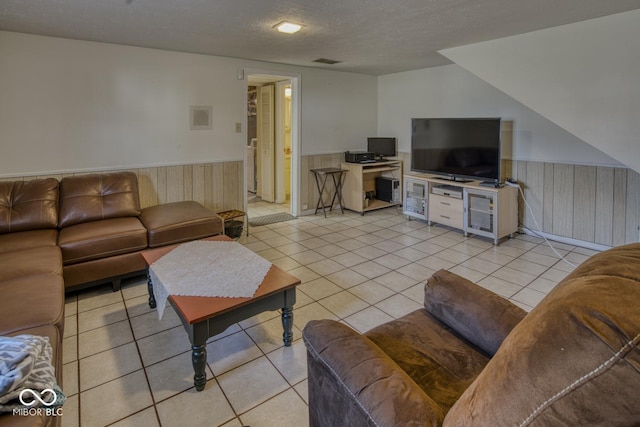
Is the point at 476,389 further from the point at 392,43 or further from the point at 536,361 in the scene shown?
the point at 392,43

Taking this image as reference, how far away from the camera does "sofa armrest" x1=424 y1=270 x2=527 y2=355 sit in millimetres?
1506

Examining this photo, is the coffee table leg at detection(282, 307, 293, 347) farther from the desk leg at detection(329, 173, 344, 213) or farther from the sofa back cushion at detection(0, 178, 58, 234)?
the desk leg at detection(329, 173, 344, 213)

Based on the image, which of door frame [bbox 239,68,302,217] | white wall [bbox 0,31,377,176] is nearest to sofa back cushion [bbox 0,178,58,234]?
white wall [bbox 0,31,377,176]

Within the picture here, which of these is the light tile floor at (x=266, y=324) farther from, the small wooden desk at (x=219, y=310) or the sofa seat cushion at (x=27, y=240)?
the sofa seat cushion at (x=27, y=240)

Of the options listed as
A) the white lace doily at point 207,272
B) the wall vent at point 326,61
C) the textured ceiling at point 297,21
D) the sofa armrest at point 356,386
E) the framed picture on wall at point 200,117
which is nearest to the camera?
the sofa armrest at point 356,386

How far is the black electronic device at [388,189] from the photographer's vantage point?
5984mm

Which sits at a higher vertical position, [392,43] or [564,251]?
[392,43]

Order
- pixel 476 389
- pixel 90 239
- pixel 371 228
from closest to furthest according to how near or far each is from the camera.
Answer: pixel 476 389, pixel 90 239, pixel 371 228

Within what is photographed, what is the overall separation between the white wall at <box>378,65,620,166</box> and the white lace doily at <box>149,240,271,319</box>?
3.57 m

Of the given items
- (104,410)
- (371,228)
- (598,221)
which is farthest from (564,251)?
(104,410)

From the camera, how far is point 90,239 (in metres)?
2.93

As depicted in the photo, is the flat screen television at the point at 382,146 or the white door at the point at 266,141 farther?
the white door at the point at 266,141

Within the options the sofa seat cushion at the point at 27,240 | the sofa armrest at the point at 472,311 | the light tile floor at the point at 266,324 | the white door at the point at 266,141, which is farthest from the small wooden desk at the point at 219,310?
the white door at the point at 266,141

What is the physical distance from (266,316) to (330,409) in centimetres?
146
